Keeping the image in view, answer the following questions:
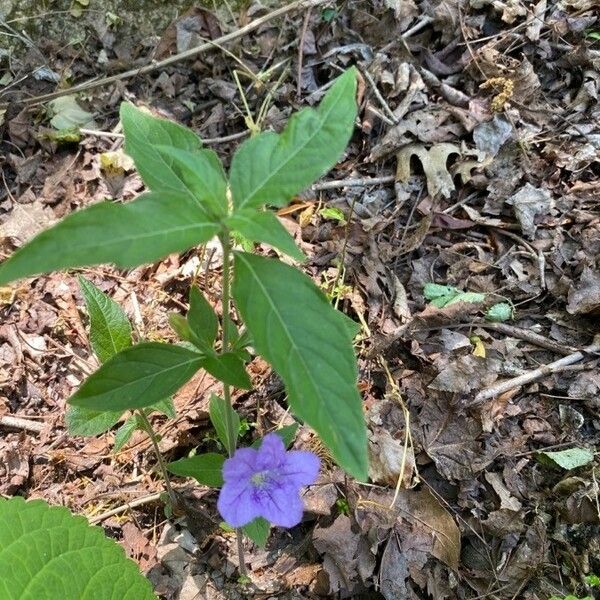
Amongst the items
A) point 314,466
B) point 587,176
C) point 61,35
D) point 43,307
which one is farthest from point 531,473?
point 61,35

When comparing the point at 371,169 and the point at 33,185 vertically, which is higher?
the point at 33,185

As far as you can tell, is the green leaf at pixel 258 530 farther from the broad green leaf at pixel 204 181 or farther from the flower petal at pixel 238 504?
the broad green leaf at pixel 204 181

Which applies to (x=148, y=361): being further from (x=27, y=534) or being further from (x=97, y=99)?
(x=97, y=99)

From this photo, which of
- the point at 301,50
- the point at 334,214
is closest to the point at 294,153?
the point at 334,214

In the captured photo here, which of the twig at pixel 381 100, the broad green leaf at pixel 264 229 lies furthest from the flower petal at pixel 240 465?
the twig at pixel 381 100

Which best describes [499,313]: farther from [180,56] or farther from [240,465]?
[180,56]

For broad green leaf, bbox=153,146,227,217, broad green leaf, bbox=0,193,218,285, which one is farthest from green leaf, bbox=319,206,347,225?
broad green leaf, bbox=0,193,218,285
